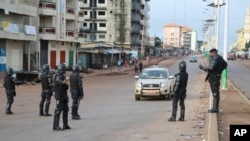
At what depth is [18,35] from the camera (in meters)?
47.9

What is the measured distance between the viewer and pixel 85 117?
16.3m

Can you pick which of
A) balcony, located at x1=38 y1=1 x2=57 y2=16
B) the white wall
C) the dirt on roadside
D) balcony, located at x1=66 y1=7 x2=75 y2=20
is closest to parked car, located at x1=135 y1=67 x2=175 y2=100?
the dirt on roadside

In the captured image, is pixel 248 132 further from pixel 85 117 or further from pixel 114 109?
pixel 114 109

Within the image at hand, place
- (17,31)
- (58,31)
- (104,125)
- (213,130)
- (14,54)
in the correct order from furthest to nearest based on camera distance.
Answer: (58,31), (14,54), (17,31), (104,125), (213,130)

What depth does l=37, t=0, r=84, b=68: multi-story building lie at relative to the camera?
56.1 m

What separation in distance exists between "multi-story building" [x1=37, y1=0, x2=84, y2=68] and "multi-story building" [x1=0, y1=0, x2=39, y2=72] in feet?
5.82

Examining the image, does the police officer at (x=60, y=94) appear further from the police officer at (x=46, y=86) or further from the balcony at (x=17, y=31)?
the balcony at (x=17, y=31)

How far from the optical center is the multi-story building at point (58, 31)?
184ft

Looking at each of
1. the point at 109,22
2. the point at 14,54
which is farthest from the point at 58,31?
the point at 109,22

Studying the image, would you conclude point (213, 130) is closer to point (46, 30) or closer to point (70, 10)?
point (46, 30)

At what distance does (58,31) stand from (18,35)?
36.7ft

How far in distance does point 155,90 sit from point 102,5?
85.1 meters

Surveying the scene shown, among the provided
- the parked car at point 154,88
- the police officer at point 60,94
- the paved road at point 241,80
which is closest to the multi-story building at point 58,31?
the paved road at point 241,80

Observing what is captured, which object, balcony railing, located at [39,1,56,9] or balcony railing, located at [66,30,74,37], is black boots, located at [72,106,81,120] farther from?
balcony railing, located at [66,30,74,37]
